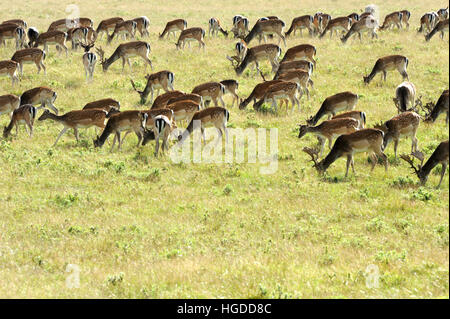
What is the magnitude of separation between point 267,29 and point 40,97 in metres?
13.1

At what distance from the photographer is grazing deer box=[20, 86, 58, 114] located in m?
18.4

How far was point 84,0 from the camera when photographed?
5003cm

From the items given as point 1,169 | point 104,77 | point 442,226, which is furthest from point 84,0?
point 442,226

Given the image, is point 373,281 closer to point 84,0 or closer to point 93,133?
point 93,133

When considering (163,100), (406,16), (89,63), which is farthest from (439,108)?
(406,16)

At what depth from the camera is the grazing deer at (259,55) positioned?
2286cm

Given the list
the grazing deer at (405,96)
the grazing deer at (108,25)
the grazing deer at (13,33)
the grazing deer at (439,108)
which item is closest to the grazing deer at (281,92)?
the grazing deer at (405,96)

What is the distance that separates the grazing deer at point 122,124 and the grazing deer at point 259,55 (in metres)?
7.84

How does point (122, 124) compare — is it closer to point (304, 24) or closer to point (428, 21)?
point (304, 24)

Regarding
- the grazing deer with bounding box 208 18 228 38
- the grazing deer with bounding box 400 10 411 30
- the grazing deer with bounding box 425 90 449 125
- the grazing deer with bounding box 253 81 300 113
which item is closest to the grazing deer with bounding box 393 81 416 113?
the grazing deer with bounding box 425 90 449 125

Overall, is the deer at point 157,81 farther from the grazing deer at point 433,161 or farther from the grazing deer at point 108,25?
the grazing deer at point 108,25

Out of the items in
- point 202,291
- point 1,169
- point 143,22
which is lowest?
point 202,291

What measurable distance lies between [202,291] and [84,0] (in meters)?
46.9

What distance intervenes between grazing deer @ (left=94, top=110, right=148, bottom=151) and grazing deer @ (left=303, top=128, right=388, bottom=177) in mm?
5051
